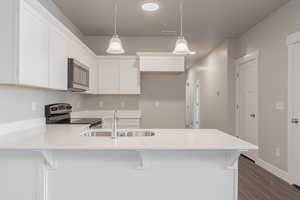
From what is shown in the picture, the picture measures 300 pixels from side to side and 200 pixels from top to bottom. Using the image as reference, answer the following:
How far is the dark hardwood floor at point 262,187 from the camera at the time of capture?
2.88 metres

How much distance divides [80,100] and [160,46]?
213 cm

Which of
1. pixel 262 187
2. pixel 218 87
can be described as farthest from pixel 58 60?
pixel 218 87

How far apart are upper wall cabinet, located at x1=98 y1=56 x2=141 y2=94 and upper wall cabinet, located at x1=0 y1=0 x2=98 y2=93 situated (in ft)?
5.82

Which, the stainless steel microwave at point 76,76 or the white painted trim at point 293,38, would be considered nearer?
the stainless steel microwave at point 76,76

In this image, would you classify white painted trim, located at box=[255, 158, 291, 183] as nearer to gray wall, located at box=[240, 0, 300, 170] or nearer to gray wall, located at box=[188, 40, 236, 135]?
gray wall, located at box=[240, 0, 300, 170]

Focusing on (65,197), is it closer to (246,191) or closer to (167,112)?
(246,191)

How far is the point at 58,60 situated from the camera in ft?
8.79

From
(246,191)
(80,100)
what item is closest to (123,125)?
(80,100)

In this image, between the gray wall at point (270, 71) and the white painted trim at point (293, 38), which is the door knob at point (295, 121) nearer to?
the gray wall at point (270, 71)

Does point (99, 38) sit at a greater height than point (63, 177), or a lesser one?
greater

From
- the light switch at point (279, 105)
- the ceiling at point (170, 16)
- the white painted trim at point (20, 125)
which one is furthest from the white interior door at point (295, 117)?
the white painted trim at point (20, 125)

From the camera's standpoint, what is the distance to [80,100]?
466cm

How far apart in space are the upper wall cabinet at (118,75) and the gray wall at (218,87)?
7.74ft

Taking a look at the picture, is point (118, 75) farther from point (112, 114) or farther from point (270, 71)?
point (270, 71)
